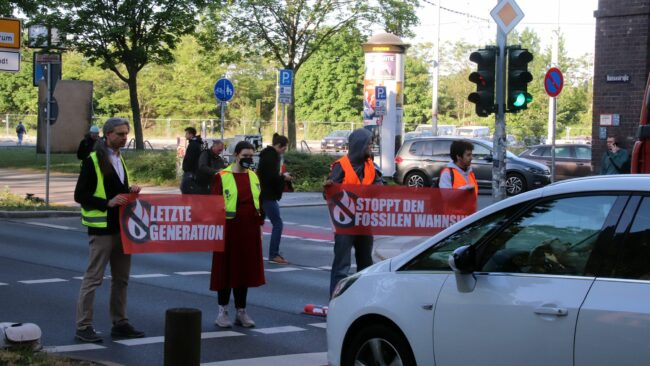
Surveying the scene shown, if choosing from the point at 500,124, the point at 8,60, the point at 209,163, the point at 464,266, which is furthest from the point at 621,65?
the point at 464,266

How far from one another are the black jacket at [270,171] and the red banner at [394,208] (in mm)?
3680

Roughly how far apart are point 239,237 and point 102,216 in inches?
54.9

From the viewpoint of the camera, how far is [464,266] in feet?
17.4

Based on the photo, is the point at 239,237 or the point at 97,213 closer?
the point at 97,213

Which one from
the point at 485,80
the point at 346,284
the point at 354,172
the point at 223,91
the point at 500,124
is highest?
the point at 223,91

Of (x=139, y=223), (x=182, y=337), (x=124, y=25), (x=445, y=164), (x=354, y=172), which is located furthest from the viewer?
(x=124, y=25)

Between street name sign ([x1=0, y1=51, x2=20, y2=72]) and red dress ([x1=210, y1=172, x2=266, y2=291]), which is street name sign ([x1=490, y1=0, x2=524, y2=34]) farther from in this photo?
street name sign ([x1=0, y1=51, x2=20, y2=72])

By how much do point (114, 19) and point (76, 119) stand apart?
500cm

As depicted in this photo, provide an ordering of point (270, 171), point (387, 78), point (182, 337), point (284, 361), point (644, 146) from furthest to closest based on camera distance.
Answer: point (387, 78) → point (270, 171) → point (644, 146) → point (284, 361) → point (182, 337)

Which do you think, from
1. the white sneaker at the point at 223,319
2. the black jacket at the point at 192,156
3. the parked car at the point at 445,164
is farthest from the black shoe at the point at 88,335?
the parked car at the point at 445,164

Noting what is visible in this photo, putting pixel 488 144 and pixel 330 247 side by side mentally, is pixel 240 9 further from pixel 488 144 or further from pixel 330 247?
pixel 330 247

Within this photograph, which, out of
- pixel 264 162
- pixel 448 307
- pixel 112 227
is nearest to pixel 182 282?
pixel 264 162

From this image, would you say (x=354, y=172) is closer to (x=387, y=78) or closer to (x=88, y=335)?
(x=88, y=335)

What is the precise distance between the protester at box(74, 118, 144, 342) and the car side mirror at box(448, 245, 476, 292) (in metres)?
3.91
